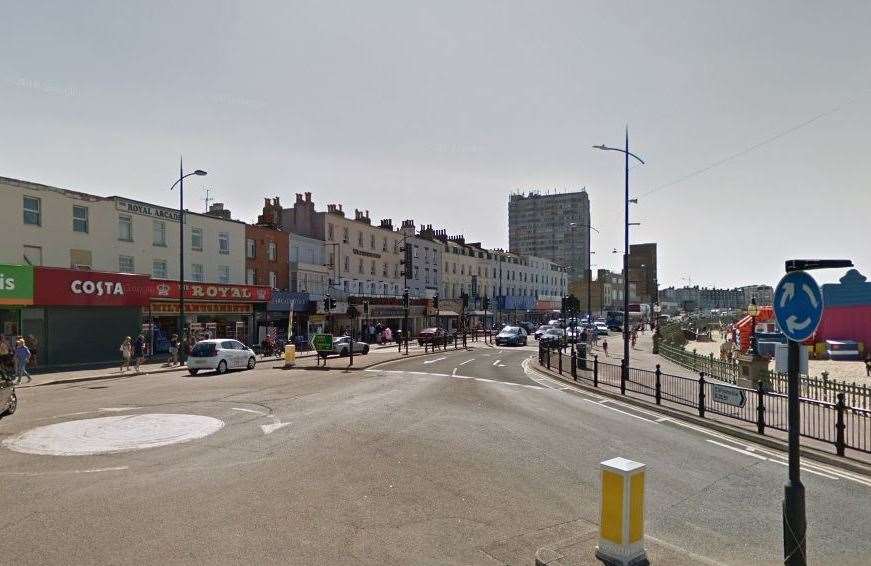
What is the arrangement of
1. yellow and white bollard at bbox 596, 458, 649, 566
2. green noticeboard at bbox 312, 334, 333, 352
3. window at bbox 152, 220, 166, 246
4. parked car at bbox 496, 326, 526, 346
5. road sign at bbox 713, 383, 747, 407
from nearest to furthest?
yellow and white bollard at bbox 596, 458, 649, 566
road sign at bbox 713, 383, 747, 407
green noticeboard at bbox 312, 334, 333, 352
window at bbox 152, 220, 166, 246
parked car at bbox 496, 326, 526, 346

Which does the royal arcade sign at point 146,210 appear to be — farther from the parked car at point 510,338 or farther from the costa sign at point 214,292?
the parked car at point 510,338

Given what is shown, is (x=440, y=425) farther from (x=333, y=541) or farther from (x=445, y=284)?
(x=445, y=284)

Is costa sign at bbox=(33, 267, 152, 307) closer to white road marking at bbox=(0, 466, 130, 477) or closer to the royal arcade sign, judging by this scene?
the royal arcade sign

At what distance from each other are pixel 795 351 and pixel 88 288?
33.6 meters

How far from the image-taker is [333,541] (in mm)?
6242

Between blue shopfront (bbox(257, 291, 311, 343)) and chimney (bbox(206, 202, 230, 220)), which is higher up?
chimney (bbox(206, 202, 230, 220))

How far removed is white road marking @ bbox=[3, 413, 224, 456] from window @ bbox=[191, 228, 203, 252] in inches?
1113

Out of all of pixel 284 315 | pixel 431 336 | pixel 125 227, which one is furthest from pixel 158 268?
pixel 431 336

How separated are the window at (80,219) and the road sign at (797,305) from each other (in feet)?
120

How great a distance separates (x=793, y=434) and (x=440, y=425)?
8499 millimetres

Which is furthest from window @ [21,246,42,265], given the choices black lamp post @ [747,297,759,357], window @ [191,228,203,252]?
Answer: black lamp post @ [747,297,759,357]

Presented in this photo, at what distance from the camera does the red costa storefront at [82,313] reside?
2809 centimetres

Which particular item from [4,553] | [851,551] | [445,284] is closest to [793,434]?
[851,551]

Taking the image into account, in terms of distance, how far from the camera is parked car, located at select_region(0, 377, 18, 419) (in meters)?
13.5
